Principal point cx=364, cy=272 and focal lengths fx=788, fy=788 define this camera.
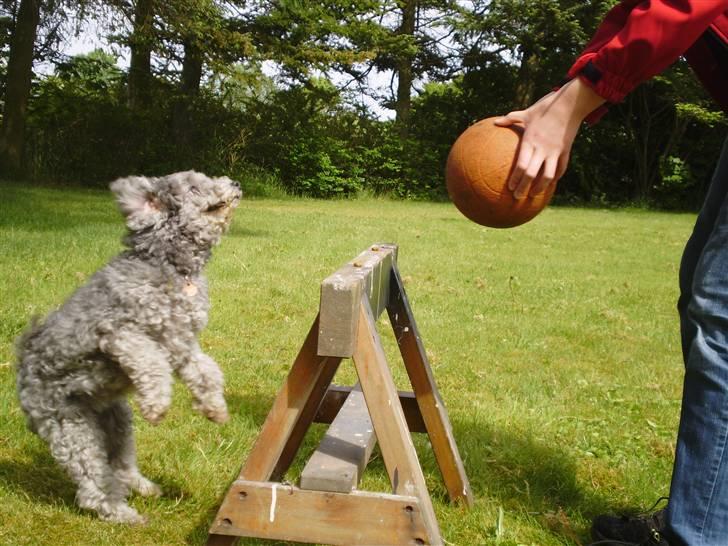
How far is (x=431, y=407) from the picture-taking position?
3.81 m

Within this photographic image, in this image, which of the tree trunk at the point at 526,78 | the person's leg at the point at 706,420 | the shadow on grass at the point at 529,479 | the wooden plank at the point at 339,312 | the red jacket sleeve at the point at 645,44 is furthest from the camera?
the tree trunk at the point at 526,78

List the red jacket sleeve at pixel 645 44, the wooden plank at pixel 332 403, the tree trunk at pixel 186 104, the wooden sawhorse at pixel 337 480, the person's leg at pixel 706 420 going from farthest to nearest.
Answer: the tree trunk at pixel 186 104, the wooden plank at pixel 332 403, the wooden sawhorse at pixel 337 480, the person's leg at pixel 706 420, the red jacket sleeve at pixel 645 44

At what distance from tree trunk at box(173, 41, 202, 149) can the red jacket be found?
21831 mm

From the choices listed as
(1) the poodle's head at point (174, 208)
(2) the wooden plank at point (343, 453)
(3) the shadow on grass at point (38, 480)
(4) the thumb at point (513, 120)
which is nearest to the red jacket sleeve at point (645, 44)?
(4) the thumb at point (513, 120)

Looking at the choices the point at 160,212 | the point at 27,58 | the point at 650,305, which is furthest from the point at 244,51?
the point at 160,212

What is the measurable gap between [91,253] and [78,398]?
6.57m

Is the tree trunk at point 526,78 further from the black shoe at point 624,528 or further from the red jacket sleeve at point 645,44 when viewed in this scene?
the red jacket sleeve at point 645,44

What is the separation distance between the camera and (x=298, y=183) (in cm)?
2552

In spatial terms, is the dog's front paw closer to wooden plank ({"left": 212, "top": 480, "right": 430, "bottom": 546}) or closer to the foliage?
wooden plank ({"left": 212, "top": 480, "right": 430, "bottom": 546})

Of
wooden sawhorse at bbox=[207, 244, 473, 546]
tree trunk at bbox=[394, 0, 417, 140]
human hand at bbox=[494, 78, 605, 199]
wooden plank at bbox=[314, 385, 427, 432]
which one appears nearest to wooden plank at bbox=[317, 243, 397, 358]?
wooden sawhorse at bbox=[207, 244, 473, 546]

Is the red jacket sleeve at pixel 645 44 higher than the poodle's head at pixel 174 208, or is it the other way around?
the red jacket sleeve at pixel 645 44

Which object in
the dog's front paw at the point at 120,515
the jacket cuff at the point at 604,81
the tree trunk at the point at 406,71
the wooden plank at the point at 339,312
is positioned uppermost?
the tree trunk at the point at 406,71

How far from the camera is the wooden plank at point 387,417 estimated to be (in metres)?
2.89

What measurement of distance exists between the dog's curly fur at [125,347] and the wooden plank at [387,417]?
0.86 meters
